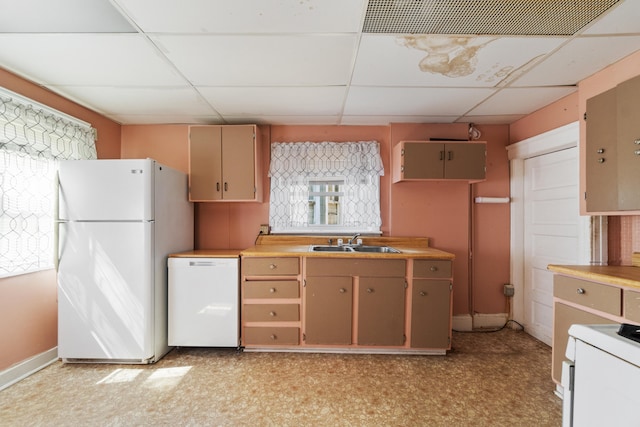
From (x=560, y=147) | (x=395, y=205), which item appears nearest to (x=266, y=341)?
A: (x=395, y=205)

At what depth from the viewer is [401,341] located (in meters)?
2.55

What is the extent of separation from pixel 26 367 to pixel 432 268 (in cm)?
345

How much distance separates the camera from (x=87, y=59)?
1937 mm

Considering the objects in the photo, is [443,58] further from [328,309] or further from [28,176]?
[28,176]

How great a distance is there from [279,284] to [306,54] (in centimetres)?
190

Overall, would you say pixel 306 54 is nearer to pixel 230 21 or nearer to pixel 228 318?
pixel 230 21

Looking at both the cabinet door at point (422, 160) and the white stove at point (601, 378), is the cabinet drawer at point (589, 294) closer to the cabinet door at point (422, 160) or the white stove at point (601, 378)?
the white stove at point (601, 378)

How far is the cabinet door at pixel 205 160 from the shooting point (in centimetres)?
301

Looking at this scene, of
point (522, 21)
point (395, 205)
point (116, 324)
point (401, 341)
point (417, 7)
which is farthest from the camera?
point (395, 205)

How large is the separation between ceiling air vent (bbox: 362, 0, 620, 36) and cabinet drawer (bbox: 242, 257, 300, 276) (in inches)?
75.1

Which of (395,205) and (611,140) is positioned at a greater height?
(611,140)

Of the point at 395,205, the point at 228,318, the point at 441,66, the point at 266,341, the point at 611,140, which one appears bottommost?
the point at 266,341

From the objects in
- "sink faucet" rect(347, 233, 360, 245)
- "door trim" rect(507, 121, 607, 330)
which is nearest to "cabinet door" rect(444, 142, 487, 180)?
"door trim" rect(507, 121, 607, 330)

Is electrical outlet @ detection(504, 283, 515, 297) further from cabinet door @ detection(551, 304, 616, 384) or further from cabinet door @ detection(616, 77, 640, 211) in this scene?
cabinet door @ detection(616, 77, 640, 211)
